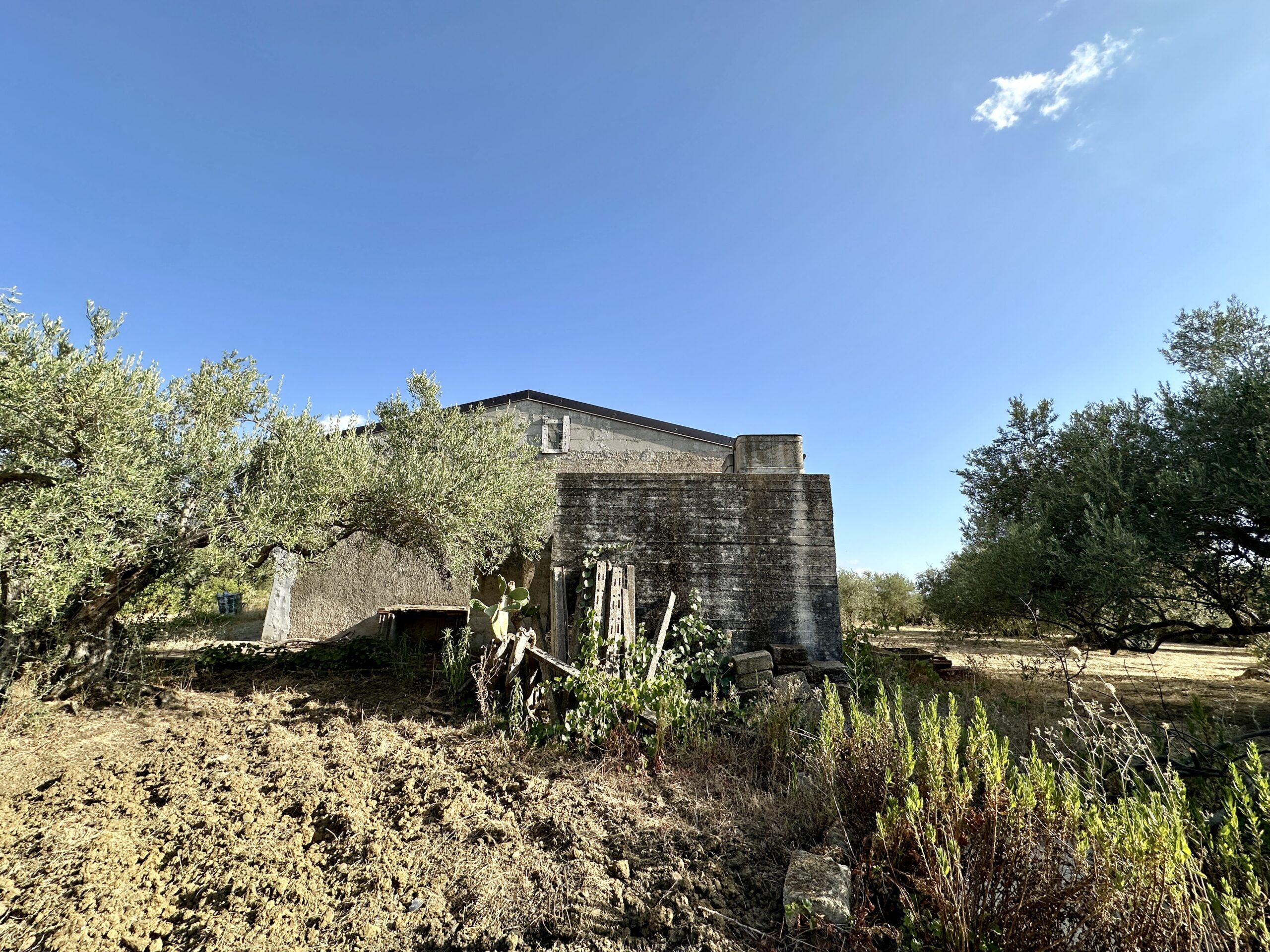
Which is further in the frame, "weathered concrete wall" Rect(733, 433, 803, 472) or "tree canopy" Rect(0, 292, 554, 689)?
"weathered concrete wall" Rect(733, 433, 803, 472)

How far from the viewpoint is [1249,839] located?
10.8ft

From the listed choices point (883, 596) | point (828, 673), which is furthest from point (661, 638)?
point (883, 596)

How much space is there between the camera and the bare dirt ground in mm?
2826

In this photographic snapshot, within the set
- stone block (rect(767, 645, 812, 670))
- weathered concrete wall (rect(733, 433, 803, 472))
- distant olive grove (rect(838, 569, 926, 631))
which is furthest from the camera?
distant olive grove (rect(838, 569, 926, 631))

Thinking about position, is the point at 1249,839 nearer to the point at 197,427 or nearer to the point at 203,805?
the point at 203,805

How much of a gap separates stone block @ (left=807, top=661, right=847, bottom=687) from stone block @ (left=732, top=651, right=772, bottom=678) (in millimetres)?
593

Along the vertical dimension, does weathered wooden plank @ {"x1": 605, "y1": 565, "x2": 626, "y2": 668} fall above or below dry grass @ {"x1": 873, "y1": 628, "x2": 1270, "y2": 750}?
above

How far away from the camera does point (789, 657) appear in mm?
6922

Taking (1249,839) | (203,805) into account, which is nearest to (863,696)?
(1249,839)

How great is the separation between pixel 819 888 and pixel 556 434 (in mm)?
12795

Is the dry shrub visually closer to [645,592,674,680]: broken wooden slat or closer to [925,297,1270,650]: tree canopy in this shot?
[645,592,674,680]: broken wooden slat

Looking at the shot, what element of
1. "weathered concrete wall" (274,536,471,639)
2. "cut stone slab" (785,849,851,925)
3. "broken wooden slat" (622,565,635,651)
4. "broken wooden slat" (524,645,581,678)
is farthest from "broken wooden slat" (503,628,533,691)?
"weathered concrete wall" (274,536,471,639)

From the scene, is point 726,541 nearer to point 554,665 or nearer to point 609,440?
point 554,665

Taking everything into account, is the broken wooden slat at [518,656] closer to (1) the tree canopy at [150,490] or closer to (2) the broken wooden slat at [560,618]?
(2) the broken wooden slat at [560,618]
